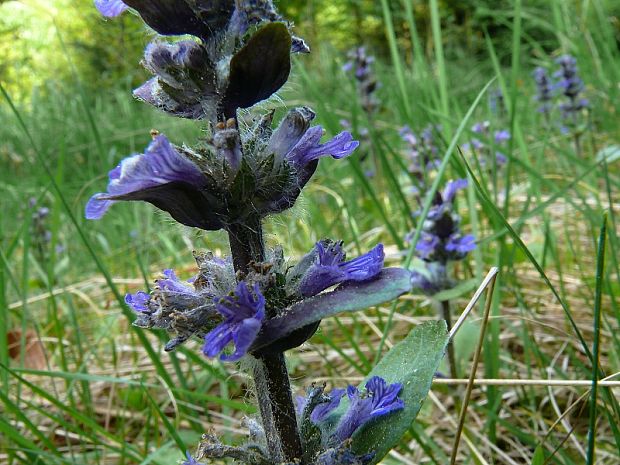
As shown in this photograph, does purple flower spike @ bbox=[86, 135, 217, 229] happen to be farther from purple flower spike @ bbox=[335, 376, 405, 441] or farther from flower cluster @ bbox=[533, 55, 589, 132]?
flower cluster @ bbox=[533, 55, 589, 132]

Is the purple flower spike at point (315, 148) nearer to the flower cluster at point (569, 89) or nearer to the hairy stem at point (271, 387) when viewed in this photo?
the hairy stem at point (271, 387)

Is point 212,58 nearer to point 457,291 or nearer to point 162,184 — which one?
point 162,184

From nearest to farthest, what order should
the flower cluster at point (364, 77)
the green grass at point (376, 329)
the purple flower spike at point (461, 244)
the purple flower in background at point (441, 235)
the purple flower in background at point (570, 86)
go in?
the green grass at point (376, 329) → the purple flower spike at point (461, 244) → the purple flower in background at point (441, 235) → the purple flower in background at point (570, 86) → the flower cluster at point (364, 77)

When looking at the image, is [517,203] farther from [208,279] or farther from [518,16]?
[208,279]

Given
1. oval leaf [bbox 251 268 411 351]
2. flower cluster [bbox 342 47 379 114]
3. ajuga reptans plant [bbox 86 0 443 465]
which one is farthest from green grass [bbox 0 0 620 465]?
flower cluster [bbox 342 47 379 114]

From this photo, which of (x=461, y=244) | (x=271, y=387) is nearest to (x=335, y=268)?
(x=271, y=387)

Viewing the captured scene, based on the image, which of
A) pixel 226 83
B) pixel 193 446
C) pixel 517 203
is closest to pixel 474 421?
pixel 193 446

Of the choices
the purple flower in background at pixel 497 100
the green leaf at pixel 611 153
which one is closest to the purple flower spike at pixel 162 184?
the green leaf at pixel 611 153
